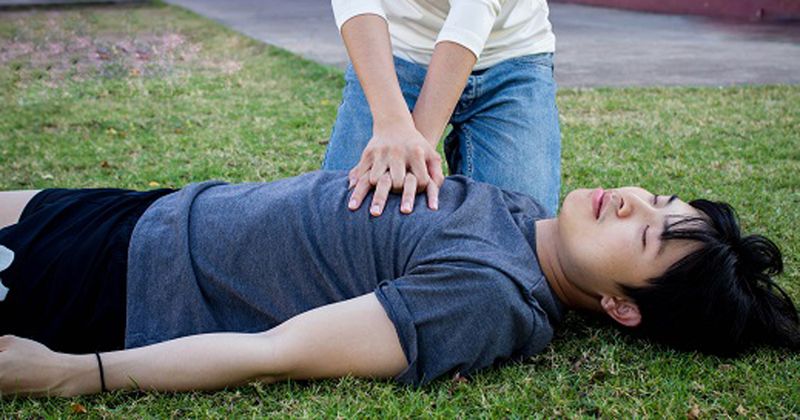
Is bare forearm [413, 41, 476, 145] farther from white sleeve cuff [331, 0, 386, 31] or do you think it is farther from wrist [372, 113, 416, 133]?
white sleeve cuff [331, 0, 386, 31]

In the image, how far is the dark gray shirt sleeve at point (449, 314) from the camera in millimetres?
2037

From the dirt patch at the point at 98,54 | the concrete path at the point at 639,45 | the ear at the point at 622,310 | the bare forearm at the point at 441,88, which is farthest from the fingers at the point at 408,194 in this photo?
the dirt patch at the point at 98,54

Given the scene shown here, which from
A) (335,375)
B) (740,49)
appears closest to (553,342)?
(335,375)

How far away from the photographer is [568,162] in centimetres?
445

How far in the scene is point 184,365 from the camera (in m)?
2.02

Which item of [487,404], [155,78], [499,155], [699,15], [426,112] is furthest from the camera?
[699,15]

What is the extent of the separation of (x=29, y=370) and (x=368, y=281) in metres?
0.80

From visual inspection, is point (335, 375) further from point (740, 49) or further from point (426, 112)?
point (740, 49)

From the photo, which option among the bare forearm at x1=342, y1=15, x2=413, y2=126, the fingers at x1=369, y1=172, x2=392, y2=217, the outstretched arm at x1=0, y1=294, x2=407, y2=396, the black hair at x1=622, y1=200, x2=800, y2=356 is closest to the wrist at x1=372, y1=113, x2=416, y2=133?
the bare forearm at x1=342, y1=15, x2=413, y2=126

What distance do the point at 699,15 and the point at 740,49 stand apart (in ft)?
13.8

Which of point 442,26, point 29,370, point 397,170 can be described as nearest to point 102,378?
point 29,370

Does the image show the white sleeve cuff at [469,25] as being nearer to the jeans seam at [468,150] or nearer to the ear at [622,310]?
the jeans seam at [468,150]

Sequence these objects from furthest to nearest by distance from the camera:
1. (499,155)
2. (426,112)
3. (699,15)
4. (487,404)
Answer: (699,15), (499,155), (426,112), (487,404)

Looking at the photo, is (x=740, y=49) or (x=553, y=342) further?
(x=740, y=49)
